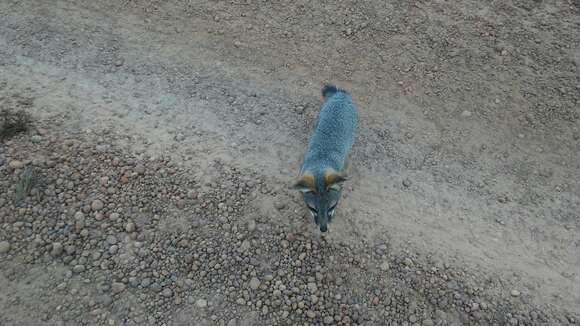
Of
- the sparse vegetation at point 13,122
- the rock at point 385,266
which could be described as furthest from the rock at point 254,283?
the sparse vegetation at point 13,122

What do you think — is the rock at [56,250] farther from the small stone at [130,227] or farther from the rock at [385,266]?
the rock at [385,266]

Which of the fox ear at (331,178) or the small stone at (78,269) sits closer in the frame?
the fox ear at (331,178)

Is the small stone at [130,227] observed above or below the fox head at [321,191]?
below

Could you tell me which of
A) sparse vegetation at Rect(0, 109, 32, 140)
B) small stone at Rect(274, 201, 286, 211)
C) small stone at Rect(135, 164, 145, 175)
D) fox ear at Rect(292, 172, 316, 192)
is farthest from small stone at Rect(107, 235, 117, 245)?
fox ear at Rect(292, 172, 316, 192)

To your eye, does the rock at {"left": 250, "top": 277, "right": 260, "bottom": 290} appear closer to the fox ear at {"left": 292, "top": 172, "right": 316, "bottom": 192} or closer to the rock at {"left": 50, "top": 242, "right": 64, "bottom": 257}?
the fox ear at {"left": 292, "top": 172, "right": 316, "bottom": 192}

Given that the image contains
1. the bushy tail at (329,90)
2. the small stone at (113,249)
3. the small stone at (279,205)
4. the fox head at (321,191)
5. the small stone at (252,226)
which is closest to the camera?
the fox head at (321,191)

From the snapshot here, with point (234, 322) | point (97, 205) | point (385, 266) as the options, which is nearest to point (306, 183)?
point (385, 266)

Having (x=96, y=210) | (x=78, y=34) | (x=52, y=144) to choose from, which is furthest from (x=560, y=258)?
(x=78, y=34)

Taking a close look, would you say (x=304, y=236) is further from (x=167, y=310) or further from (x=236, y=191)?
(x=167, y=310)

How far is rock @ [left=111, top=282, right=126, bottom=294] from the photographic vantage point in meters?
5.34

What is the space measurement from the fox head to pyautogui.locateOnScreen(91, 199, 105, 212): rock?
284 centimetres

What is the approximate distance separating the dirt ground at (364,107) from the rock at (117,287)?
0.64ft

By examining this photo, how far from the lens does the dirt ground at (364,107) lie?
19.6 ft

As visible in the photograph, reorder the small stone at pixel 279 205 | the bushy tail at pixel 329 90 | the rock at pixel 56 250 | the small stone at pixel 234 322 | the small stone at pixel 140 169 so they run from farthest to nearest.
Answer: the bushy tail at pixel 329 90 < the small stone at pixel 140 169 < the small stone at pixel 279 205 < the rock at pixel 56 250 < the small stone at pixel 234 322
